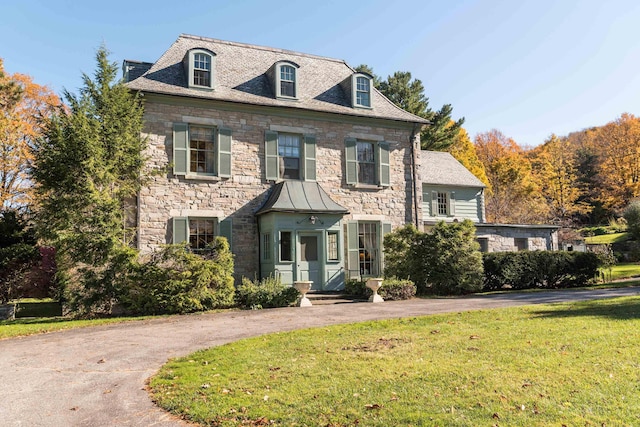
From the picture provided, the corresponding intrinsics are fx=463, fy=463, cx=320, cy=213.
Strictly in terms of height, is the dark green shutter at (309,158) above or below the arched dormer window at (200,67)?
below

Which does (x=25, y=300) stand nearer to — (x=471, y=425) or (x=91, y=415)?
(x=91, y=415)

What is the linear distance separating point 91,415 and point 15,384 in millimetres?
1961

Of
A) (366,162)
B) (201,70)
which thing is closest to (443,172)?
(366,162)

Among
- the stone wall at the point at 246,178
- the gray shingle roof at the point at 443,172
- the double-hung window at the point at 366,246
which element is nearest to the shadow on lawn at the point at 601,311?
the double-hung window at the point at 366,246

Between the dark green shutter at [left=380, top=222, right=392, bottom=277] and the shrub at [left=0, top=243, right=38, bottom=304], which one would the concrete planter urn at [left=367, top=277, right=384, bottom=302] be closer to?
the dark green shutter at [left=380, top=222, right=392, bottom=277]

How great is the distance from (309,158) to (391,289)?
19.0 feet

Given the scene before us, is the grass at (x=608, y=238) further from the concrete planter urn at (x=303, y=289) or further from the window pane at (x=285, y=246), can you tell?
the concrete planter urn at (x=303, y=289)

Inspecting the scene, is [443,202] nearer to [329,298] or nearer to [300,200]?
[300,200]

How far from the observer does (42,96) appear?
25484 mm

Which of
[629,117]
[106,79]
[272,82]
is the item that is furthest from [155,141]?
[629,117]

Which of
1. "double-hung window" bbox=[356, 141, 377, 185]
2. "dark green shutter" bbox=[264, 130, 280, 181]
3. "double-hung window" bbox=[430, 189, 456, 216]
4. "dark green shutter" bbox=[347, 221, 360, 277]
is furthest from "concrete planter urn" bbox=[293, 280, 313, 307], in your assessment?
"double-hung window" bbox=[430, 189, 456, 216]

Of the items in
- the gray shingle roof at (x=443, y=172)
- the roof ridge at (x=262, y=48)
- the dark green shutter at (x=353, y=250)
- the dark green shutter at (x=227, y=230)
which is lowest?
the dark green shutter at (x=353, y=250)

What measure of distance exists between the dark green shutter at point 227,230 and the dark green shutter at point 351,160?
4923mm

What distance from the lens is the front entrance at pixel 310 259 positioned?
15.9 metres
